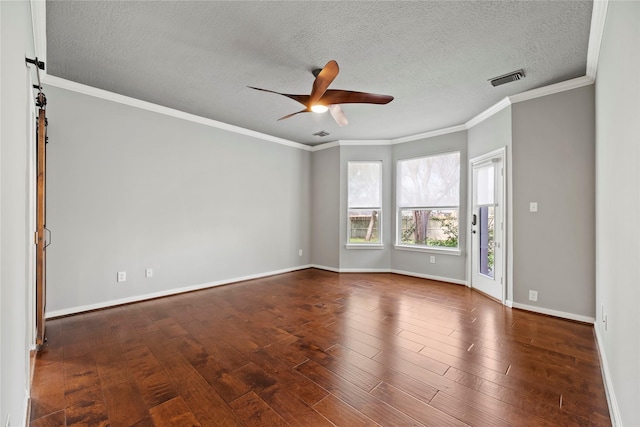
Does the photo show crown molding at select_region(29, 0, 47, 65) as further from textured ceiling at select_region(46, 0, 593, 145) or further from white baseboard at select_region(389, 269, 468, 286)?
white baseboard at select_region(389, 269, 468, 286)

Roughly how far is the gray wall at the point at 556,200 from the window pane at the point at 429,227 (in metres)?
1.42

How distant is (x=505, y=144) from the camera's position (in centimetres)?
375

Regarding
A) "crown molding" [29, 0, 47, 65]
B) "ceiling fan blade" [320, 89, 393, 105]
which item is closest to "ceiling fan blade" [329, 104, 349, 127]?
"ceiling fan blade" [320, 89, 393, 105]

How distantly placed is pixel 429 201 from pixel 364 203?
4.18 ft

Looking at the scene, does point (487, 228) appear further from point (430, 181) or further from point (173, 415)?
point (173, 415)

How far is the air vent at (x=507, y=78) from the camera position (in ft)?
9.82

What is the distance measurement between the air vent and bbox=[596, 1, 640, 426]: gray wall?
887 millimetres

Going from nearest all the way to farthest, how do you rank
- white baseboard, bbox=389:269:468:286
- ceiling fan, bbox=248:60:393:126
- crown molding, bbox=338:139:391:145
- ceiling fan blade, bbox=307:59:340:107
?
ceiling fan blade, bbox=307:59:340:107 → ceiling fan, bbox=248:60:393:126 → white baseboard, bbox=389:269:468:286 → crown molding, bbox=338:139:391:145

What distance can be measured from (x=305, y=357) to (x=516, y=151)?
3.55 m

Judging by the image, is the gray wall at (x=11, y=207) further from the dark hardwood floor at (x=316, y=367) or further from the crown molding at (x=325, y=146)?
the crown molding at (x=325, y=146)

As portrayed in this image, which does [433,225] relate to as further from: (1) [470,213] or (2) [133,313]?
(2) [133,313]

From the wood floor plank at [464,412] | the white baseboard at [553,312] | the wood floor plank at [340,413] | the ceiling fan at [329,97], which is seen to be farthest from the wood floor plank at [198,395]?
the white baseboard at [553,312]

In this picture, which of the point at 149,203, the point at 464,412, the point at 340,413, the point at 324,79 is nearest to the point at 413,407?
the point at 464,412

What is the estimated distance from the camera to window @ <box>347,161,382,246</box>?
577 centimetres
